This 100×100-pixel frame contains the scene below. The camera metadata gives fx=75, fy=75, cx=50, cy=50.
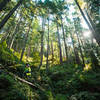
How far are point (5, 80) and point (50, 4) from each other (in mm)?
13491

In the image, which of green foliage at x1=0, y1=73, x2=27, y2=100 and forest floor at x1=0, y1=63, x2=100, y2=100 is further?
forest floor at x1=0, y1=63, x2=100, y2=100

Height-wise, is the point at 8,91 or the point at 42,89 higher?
the point at 8,91

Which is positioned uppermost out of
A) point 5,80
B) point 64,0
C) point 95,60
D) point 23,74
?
point 64,0

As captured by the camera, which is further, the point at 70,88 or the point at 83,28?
the point at 83,28

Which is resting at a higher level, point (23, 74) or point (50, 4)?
point (50, 4)

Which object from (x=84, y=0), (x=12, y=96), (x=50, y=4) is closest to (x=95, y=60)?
(x=84, y=0)

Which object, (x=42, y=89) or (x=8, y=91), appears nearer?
(x=8, y=91)

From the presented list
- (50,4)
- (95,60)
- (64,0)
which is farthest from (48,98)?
(64,0)

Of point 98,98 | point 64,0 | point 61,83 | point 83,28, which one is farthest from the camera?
point 83,28

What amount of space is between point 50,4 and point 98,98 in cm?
1436

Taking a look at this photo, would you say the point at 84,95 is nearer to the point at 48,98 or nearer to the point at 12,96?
the point at 48,98

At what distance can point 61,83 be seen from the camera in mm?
8852

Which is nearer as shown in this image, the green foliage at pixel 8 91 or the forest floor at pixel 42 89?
the green foliage at pixel 8 91

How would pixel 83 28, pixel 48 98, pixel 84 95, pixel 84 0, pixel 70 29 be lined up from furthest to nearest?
1. pixel 83 28
2. pixel 70 29
3. pixel 84 0
4. pixel 84 95
5. pixel 48 98
